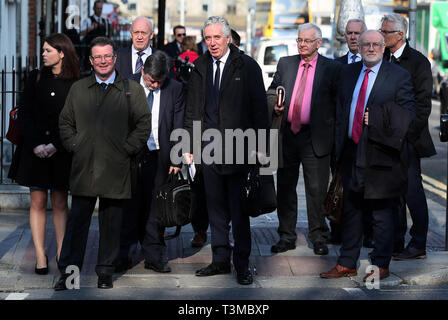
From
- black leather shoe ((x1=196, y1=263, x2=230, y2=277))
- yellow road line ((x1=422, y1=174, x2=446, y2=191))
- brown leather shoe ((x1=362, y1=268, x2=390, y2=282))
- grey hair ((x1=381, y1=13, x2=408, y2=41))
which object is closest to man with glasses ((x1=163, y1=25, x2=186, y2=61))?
yellow road line ((x1=422, y1=174, x2=446, y2=191))

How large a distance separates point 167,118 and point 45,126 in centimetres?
96

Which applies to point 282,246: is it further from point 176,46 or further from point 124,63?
point 176,46

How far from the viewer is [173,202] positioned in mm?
7879

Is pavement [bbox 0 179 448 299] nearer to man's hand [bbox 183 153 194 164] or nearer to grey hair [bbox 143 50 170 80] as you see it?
man's hand [bbox 183 153 194 164]

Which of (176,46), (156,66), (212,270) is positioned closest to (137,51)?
(156,66)

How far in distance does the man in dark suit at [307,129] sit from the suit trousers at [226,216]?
0.95 meters

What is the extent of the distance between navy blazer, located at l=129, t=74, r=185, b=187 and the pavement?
837mm

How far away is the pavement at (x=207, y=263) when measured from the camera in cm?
765

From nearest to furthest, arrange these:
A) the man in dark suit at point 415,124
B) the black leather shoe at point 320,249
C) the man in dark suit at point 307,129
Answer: the man in dark suit at point 415,124 < the man in dark suit at point 307,129 < the black leather shoe at point 320,249

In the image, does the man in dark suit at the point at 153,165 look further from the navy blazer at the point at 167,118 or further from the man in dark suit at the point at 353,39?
the man in dark suit at the point at 353,39

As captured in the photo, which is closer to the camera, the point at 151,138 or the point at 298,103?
the point at 151,138

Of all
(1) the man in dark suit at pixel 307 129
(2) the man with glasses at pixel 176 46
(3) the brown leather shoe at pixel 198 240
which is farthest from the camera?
(2) the man with glasses at pixel 176 46

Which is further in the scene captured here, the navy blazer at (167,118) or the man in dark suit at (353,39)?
the man in dark suit at (353,39)

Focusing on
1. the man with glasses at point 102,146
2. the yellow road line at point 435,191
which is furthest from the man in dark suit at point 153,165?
the yellow road line at point 435,191
